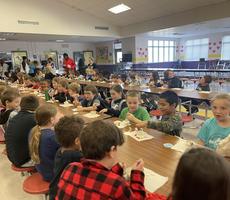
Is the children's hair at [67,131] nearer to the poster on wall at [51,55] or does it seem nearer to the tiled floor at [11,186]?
the tiled floor at [11,186]

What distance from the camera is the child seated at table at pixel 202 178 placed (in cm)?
75

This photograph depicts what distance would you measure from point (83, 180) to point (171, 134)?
5.15ft

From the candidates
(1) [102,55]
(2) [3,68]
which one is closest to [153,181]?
(2) [3,68]

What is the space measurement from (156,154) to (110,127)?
777 millimetres

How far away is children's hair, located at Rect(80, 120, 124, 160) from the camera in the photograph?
1144mm

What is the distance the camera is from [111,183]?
3.28 feet

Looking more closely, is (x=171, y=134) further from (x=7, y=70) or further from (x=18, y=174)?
(x=7, y=70)

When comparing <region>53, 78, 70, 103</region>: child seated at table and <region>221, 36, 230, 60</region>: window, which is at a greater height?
<region>221, 36, 230, 60</region>: window

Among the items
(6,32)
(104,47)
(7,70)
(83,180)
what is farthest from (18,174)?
(104,47)

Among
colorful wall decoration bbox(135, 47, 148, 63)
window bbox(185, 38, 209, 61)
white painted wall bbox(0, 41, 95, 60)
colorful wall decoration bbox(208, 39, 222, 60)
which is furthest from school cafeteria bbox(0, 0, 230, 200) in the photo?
window bbox(185, 38, 209, 61)

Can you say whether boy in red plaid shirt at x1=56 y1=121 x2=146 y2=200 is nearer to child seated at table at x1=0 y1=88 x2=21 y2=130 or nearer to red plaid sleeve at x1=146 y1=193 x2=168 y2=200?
red plaid sleeve at x1=146 y1=193 x2=168 y2=200

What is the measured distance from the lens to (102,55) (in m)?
15.7

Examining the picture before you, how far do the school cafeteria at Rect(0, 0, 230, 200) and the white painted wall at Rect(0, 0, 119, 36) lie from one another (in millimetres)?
40

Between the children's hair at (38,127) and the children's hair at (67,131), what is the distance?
462 mm
